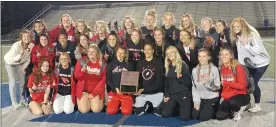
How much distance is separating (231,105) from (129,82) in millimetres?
1201

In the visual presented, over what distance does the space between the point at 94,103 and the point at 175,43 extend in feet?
4.21

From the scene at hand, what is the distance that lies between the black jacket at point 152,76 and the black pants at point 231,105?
755mm

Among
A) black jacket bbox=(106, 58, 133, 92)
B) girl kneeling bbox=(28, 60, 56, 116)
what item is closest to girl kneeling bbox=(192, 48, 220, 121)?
black jacket bbox=(106, 58, 133, 92)

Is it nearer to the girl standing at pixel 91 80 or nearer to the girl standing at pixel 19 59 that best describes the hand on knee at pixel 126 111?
the girl standing at pixel 91 80

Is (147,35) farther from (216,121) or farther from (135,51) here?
(216,121)

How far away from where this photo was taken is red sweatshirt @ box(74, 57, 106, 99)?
3.82 m

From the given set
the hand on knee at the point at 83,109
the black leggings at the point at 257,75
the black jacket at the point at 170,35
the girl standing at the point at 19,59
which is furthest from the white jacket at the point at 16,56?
the black leggings at the point at 257,75

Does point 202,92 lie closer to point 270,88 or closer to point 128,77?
point 128,77

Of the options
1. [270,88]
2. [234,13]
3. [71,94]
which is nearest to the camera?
[71,94]

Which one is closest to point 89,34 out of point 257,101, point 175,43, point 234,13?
point 175,43

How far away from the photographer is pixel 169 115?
355 cm

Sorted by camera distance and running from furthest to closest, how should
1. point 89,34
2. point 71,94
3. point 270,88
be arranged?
point 270,88 → point 89,34 → point 71,94

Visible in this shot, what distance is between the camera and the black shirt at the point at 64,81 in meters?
3.88

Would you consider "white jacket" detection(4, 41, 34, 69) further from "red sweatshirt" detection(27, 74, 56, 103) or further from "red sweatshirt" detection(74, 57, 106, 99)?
"red sweatshirt" detection(74, 57, 106, 99)
